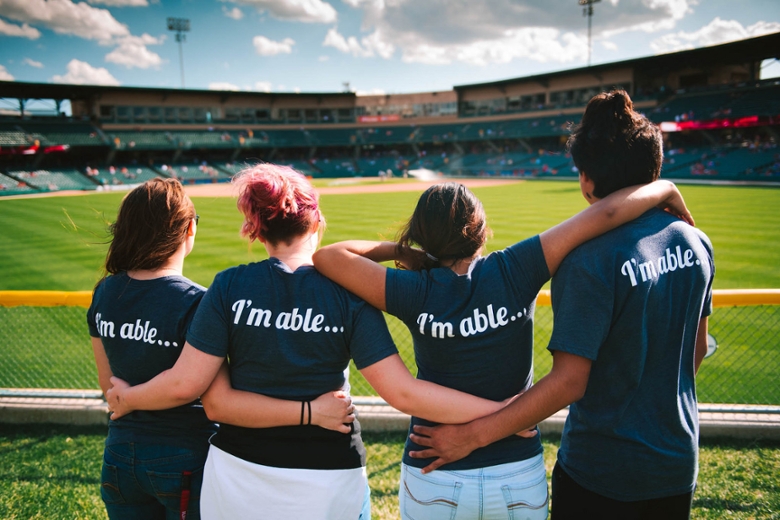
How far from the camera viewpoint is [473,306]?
6.07 ft

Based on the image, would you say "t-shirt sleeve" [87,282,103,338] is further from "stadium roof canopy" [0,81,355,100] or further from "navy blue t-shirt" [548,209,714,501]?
"stadium roof canopy" [0,81,355,100]

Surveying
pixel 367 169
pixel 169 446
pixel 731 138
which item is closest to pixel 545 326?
pixel 169 446

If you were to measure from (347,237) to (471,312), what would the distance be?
43.8 ft

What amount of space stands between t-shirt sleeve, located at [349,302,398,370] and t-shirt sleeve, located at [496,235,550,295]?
21.2 inches

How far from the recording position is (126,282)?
2135mm

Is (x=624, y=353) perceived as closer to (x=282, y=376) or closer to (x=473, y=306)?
(x=473, y=306)

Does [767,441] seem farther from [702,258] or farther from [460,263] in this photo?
[460,263]

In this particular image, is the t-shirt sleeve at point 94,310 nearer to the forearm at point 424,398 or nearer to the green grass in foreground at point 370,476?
the forearm at point 424,398

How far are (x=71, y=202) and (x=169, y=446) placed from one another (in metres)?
32.5

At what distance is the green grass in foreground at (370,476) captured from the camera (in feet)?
10.4

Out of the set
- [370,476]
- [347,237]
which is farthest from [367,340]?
[347,237]

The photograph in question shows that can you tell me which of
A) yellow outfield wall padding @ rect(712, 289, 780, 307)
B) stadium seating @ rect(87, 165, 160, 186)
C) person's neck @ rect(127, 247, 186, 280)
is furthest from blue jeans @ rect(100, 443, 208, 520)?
stadium seating @ rect(87, 165, 160, 186)

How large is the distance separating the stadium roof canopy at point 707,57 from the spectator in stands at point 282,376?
161 ft

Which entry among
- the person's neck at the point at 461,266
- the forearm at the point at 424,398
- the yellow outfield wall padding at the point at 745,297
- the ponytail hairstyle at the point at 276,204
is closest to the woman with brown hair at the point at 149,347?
the ponytail hairstyle at the point at 276,204
